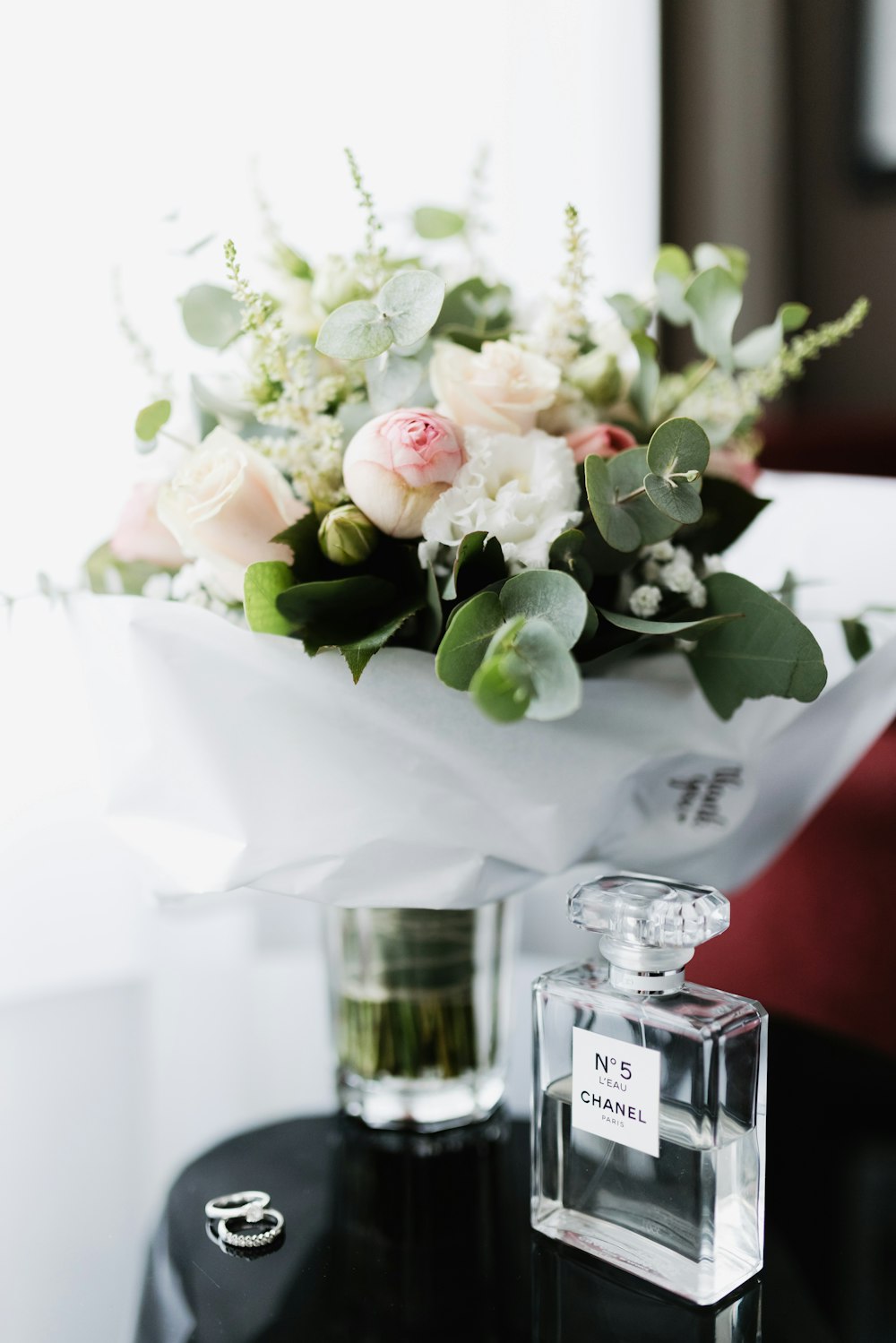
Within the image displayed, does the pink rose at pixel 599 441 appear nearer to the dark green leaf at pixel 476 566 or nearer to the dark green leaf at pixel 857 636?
the dark green leaf at pixel 476 566

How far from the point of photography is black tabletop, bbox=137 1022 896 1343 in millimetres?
531

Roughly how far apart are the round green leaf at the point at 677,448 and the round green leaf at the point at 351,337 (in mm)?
130

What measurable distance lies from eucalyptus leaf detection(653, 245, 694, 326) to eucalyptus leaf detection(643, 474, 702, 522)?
0.21 metres

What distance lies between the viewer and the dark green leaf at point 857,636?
0.74m

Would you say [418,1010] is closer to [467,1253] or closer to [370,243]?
[467,1253]

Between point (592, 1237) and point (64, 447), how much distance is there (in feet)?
2.52

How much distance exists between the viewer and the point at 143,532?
0.66 m

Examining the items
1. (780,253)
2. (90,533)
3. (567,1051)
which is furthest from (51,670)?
(780,253)

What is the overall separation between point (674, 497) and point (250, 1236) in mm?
415

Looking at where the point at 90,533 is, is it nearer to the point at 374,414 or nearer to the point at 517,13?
the point at 374,414

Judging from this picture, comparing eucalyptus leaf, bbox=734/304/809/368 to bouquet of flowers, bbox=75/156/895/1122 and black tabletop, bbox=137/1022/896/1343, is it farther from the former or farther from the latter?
black tabletop, bbox=137/1022/896/1343

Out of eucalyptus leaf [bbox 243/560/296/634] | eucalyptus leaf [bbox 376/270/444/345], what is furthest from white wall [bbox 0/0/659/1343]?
eucalyptus leaf [bbox 376/270/444/345]

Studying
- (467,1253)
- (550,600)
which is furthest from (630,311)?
(467,1253)

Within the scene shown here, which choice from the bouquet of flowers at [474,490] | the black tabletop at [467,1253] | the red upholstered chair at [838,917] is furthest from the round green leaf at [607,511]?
the red upholstered chair at [838,917]
